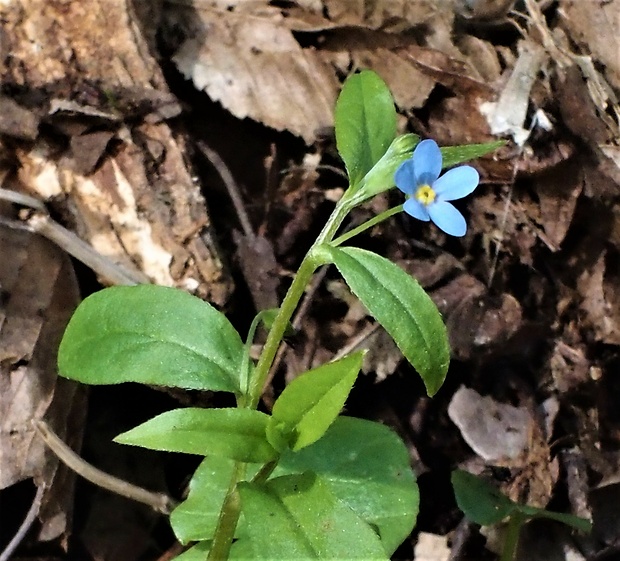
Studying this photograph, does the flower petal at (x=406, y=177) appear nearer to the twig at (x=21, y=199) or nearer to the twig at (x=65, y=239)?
the twig at (x=65, y=239)

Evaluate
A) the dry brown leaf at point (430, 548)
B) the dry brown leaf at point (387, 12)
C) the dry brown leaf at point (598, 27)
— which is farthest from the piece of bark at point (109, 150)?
the dry brown leaf at point (598, 27)

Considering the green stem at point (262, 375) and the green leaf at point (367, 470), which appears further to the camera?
the green leaf at point (367, 470)

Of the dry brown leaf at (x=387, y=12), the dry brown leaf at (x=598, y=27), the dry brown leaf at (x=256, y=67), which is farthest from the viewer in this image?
the dry brown leaf at (x=598, y=27)

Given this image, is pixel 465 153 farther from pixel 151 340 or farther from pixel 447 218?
pixel 151 340

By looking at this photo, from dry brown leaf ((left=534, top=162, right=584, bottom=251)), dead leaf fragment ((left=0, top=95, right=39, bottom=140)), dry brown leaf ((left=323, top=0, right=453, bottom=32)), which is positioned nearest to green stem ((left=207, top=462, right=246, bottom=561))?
dead leaf fragment ((left=0, top=95, right=39, bottom=140))

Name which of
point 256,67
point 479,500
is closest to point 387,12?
point 256,67

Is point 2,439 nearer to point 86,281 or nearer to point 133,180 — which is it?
point 86,281

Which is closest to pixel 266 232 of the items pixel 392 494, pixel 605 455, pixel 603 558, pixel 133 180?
pixel 133 180
